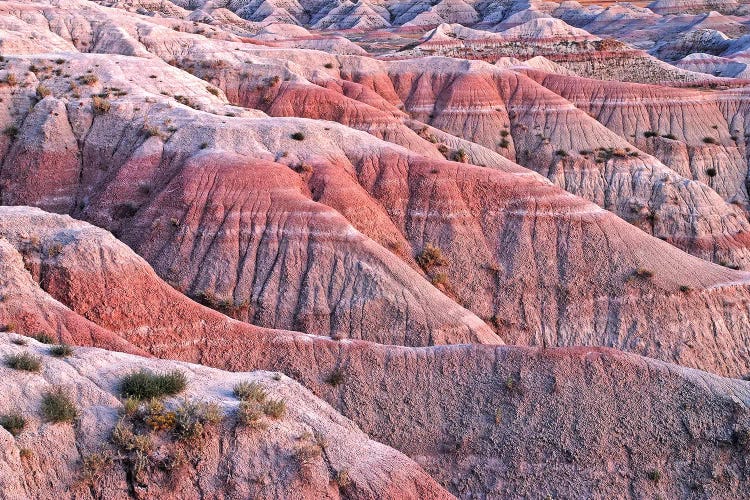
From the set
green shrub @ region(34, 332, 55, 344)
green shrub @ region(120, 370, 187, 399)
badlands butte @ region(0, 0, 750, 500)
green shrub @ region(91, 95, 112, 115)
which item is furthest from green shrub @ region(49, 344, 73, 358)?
green shrub @ region(91, 95, 112, 115)

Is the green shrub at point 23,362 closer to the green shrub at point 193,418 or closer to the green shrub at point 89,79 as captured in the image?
the green shrub at point 193,418

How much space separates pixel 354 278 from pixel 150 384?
17782 millimetres

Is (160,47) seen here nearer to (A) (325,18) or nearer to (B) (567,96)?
(B) (567,96)

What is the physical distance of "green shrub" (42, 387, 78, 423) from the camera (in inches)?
598

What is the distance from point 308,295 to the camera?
1326 inches

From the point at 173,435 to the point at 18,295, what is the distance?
1079cm

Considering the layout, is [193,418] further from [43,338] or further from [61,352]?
[43,338]

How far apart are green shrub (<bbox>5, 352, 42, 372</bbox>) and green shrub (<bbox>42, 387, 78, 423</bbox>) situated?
1.05 meters

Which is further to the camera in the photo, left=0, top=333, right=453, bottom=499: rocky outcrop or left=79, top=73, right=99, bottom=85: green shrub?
left=79, top=73, right=99, bottom=85: green shrub

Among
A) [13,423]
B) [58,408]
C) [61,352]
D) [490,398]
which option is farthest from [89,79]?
[13,423]

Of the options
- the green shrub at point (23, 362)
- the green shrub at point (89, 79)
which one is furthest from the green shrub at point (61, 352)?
the green shrub at point (89, 79)

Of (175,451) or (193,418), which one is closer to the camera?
(175,451)

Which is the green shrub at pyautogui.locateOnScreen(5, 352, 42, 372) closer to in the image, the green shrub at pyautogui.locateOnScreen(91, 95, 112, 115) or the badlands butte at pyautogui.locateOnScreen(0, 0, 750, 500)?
the badlands butte at pyautogui.locateOnScreen(0, 0, 750, 500)

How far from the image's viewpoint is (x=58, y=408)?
1527 centimetres
